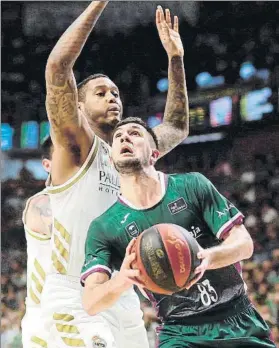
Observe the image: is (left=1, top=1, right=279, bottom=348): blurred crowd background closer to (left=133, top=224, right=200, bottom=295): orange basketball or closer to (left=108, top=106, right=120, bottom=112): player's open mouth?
(left=108, top=106, right=120, bottom=112): player's open mouth

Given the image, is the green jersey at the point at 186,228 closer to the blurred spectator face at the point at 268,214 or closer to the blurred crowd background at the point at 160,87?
the blurred crowd background at the point at 160,87

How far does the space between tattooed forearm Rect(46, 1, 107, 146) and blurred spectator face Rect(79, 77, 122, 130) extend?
→ 0.63 feet

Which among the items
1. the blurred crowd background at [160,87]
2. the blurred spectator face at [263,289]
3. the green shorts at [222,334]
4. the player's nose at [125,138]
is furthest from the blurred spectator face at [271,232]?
the player's nose at [125,138]

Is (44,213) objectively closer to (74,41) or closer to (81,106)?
(81,106)

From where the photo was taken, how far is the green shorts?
3.44 m

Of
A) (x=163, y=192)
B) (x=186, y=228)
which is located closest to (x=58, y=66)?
(x=163, y=192)

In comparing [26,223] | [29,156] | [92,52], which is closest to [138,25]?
[92,52]

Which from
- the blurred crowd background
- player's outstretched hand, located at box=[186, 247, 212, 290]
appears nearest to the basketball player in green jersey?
player's outstretched hand, located at box=[186, 247, 212, 290]

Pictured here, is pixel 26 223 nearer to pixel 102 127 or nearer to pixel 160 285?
pixel 102 127

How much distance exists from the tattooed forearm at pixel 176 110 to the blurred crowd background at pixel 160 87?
0.05 metres

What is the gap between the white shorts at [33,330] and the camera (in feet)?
Result: 13.0

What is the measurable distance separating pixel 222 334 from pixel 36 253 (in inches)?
49.5

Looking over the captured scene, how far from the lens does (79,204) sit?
3959 mm

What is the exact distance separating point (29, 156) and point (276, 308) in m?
1.76
